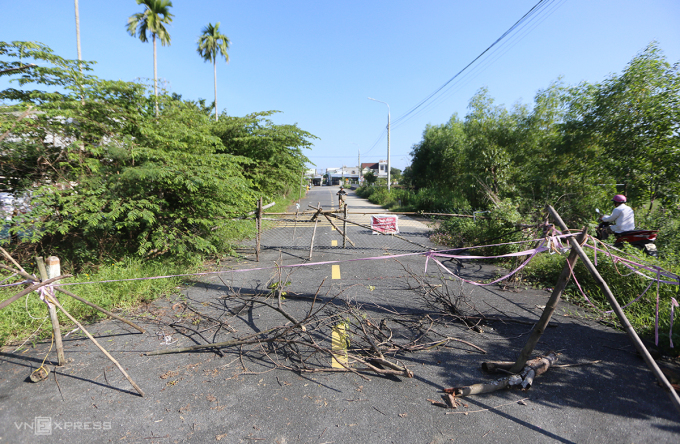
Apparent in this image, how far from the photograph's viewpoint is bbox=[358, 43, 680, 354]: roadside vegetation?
627 cm

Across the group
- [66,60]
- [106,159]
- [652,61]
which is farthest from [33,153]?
[652,61]

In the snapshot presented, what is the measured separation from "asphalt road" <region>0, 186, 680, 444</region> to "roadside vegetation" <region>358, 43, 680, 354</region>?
1.53m

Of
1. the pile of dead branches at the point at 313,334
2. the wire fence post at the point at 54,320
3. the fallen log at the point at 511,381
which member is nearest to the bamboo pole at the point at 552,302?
the fallen log at the point at 511,381

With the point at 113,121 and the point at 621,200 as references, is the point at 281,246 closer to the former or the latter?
the point at 113,121

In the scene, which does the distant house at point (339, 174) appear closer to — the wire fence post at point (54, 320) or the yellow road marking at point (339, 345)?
the yellow road marking at point (339, 345)

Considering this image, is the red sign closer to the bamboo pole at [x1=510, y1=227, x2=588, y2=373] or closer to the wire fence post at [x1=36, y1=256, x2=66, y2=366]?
the bamboo pole at [x1=510, y1=227, x2=588, y2=373]

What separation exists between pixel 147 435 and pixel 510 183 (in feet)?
47.5

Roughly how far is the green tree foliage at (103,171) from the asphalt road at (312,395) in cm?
224

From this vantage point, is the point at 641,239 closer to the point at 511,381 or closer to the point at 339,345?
the point at 511,381

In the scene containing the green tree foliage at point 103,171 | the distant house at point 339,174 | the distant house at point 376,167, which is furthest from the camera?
the distant house at point 339,174

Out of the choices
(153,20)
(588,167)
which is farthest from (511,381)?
(153,20)

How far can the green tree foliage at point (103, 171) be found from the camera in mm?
5418

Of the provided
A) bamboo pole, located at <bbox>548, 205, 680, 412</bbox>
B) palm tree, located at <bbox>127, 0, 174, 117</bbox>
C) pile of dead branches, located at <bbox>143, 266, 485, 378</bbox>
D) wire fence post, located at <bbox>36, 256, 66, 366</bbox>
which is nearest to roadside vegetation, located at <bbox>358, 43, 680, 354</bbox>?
bamboo pole, located at <bbox>548, 205, 680, 412</bbox>

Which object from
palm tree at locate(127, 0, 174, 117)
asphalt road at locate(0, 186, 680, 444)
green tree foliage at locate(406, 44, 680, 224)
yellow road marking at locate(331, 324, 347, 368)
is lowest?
asphalt road at locate(0, 186, 680, 444)
